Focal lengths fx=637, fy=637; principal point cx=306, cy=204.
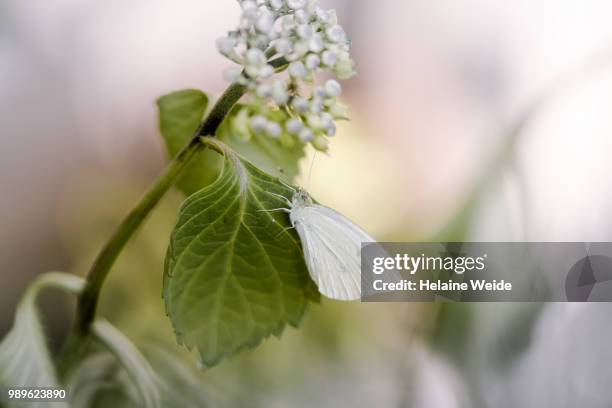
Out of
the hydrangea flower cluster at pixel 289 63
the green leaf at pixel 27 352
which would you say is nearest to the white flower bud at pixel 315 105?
the hydrangea flower cluster at pixel 289 63

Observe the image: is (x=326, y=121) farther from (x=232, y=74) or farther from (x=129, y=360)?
(x=129, y=360)

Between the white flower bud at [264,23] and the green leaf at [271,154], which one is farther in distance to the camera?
the green leaf at [271,154]

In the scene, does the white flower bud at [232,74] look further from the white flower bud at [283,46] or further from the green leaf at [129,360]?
the green leaf at [129,360]

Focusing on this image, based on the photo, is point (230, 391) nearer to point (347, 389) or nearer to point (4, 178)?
point (347, 389)

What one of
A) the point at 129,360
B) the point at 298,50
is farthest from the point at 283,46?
the point at 129,360

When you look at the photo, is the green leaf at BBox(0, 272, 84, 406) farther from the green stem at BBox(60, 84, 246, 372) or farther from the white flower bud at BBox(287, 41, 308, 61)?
the white flower bud at BBox(287, 41, 308, 61)
